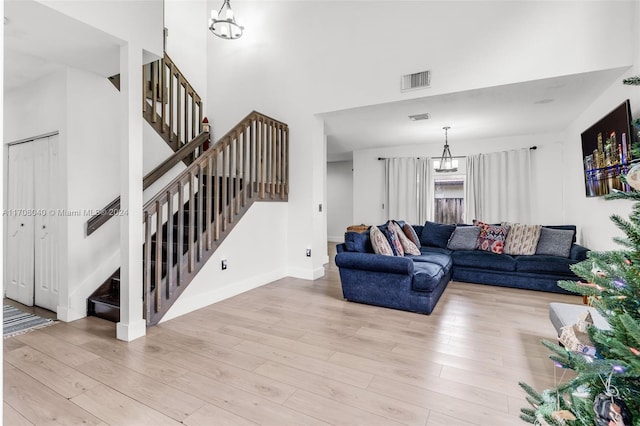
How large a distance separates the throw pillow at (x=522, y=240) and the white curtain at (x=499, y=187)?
1.57m

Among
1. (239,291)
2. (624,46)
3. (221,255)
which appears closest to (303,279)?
(239,291)

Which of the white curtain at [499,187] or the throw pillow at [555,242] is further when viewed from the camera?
the white curtain at [499,187]

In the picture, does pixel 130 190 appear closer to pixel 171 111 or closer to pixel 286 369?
pixel 286 369

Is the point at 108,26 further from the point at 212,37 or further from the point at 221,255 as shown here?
the point at 212,37

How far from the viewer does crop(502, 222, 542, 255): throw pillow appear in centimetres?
484

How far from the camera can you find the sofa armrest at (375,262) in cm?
349

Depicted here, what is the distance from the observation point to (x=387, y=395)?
202 cm

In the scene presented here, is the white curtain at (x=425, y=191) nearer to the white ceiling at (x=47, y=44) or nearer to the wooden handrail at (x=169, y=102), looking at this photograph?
the wooden handrail at (x=169, y=102)

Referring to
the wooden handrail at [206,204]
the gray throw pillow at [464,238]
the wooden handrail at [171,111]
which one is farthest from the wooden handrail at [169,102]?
the gray throw pillow at [464,238]

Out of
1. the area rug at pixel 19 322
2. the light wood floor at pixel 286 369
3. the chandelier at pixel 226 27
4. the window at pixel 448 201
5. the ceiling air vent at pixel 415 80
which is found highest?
the chandelier at pixel 226 27

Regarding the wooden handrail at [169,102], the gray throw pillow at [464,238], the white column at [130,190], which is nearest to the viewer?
the white column at [130,190]

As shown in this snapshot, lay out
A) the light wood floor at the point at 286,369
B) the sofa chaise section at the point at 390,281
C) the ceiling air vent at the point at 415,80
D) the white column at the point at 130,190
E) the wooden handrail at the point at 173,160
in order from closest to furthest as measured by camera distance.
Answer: the light wood floor at the point at 286,369, the white column at the point at 130,190, the sofa chaise section at the point at 390,281, the ceiling air vent at the point at 415,80, the wooden handrail at the point at 173,160

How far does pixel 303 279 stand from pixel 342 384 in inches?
114

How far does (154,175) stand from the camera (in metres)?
4.47
